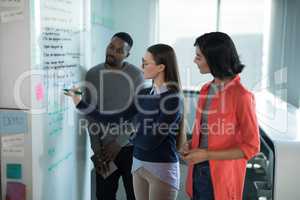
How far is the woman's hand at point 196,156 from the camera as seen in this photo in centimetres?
119

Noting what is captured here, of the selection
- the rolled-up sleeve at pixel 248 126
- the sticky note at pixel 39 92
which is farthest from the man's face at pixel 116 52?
the rolled-up sleeve at pixel 248 126

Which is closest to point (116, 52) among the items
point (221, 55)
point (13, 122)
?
point (13, 122)

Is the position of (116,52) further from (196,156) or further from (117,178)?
(196,156)

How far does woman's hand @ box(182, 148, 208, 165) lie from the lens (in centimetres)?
119

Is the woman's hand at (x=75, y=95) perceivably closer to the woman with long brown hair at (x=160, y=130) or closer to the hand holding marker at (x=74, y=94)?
the hand holding marker at (x=74, y=94)

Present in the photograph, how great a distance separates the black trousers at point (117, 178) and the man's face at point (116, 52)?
513 mm

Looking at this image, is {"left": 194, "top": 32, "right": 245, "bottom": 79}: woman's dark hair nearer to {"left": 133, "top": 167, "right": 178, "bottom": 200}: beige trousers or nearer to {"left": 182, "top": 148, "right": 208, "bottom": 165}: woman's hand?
{"left": 182, "top": 148, "right": 208, "bottom": 165}: woman's hand

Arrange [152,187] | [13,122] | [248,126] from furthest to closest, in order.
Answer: [152,187] < [13,122] < [248,126]

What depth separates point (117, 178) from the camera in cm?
200

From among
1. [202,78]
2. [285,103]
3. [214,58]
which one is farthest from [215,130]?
[202,78]

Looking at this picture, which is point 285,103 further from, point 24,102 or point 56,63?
point 24,102

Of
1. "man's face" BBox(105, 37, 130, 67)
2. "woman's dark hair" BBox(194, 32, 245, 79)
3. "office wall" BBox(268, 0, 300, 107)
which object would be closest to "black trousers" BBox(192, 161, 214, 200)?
"woman's dark hair" BBox(194, 32, 245, 79)

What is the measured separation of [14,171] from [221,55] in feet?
3.29

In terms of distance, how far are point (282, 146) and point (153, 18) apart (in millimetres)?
2832
